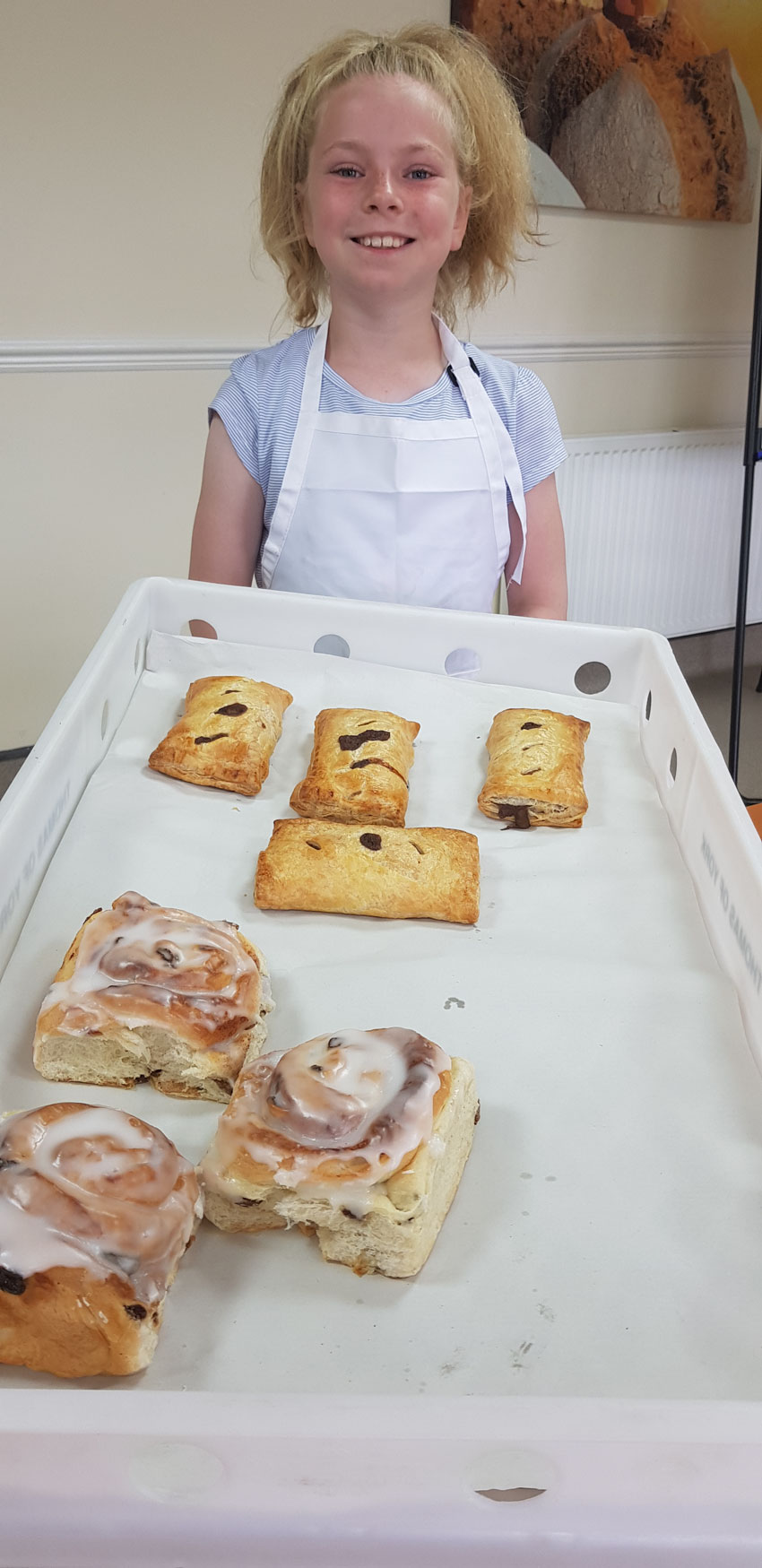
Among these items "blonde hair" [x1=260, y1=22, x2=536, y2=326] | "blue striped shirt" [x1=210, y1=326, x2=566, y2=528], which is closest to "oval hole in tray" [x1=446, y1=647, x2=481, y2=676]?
"blue striped shirt" [x1=210, y1=326, x2=566, y2=528]

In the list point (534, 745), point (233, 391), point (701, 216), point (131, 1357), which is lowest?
point (131, 1357)

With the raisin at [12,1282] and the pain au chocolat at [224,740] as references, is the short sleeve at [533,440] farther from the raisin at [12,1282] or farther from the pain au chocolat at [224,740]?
the raisin at [12,1282]

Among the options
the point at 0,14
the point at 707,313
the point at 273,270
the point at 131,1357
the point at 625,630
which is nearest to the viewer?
the point at 131,1357

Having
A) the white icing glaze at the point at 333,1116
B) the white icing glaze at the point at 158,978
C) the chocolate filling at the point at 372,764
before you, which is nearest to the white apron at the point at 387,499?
the chocolate filling at the point at 372,764

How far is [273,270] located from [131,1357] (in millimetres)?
2899

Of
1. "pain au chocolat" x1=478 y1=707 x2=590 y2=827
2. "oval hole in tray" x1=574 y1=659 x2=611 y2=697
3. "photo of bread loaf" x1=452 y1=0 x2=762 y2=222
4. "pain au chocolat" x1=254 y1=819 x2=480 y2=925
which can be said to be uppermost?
"photo of bread loaf" x1=452 y1=0 x2=762 y2=222

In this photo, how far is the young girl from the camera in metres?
1.45

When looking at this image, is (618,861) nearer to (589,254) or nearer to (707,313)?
(589,254)

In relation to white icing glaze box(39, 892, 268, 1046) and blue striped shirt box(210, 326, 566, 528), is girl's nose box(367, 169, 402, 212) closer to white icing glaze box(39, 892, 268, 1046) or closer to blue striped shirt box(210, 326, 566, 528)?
blue striped shirt box(210, 326, 566, 528)

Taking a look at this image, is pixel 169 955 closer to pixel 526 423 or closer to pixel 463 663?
pixel 463 663

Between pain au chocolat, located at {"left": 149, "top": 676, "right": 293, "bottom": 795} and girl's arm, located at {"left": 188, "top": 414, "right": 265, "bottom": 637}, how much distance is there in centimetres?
39

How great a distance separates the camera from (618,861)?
109 centimetres

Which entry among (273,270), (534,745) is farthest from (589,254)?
(534,745)

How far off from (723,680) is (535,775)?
317cm
